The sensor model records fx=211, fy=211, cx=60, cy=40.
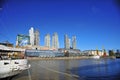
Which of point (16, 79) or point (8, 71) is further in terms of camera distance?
point (16, 79)

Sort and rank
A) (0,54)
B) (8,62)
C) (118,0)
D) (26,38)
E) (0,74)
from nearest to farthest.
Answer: (118,0) → (0,74) → (8,62) → (0,54) → (26,38)

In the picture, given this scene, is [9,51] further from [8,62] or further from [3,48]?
[8,62]

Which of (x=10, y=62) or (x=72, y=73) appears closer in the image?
(x=10, y=62)

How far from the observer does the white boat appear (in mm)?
26219

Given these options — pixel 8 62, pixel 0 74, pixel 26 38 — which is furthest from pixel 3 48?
pixel 26 38

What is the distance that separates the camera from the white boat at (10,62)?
86.0 feet

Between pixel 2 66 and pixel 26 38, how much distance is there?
4484 inches

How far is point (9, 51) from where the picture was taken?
31.8 meters

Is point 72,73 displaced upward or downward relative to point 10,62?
downward

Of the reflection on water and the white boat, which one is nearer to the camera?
the white boat

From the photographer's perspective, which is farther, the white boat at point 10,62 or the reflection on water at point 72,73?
the reflection on water at point 72,73

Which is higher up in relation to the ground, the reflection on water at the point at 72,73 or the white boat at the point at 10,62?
the white boat at the point at 10,62

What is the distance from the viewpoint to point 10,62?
1090 inches

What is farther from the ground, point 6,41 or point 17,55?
point 6,41
